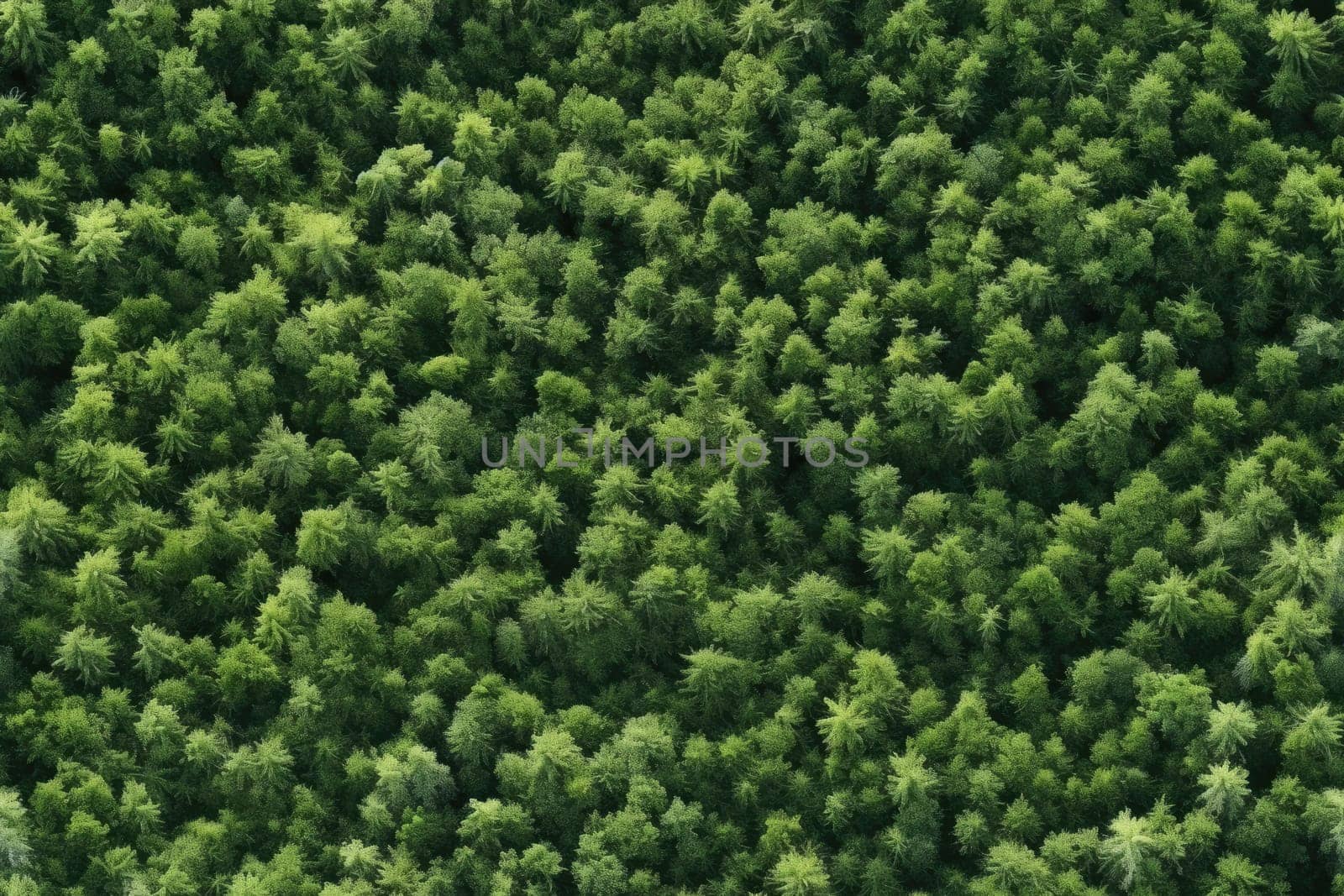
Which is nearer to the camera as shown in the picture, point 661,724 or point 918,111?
point 661,724

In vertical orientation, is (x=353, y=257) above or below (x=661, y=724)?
above

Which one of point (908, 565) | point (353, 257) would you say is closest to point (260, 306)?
point (353, 257)

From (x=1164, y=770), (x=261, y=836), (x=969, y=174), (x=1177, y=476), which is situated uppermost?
(x=969, y=174)

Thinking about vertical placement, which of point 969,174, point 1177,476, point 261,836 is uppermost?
point 969,174

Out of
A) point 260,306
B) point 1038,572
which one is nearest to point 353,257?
point 260,306

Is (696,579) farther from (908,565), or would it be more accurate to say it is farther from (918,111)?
(918,111)

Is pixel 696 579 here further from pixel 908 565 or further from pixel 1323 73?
pixel 1323 73
